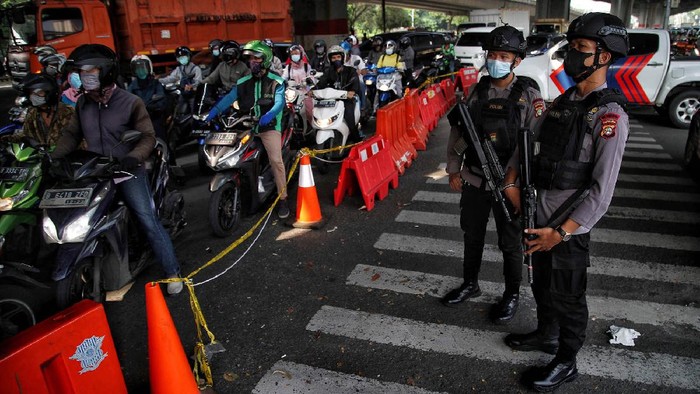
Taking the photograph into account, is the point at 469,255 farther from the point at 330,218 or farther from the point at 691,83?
the point at 691,83

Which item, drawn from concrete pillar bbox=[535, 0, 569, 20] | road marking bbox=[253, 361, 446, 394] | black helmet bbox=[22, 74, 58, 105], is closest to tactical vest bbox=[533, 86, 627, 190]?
road marking bbox=[253, 361, 446, 394]

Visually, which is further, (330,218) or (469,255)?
(330,218)

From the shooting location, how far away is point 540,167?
2729mm

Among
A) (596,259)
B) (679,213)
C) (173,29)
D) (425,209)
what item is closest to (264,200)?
(425,209)

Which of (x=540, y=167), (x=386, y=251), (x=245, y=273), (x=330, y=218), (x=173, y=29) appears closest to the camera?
(x=540, y=167)

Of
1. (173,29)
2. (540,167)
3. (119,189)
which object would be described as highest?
(173,29)

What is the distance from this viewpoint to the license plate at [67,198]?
3629 mm

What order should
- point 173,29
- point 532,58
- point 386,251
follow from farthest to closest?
point 173,29, point 532,58, point 386,251

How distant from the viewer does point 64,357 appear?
8.25 ft

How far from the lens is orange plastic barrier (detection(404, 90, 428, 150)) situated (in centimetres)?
909

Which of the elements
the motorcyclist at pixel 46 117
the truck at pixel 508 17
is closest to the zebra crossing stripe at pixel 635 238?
the motorcyclist at pixel 46 117

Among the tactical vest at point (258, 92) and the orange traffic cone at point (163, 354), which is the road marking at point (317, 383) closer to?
the orange traffic cone at point (163, 354)

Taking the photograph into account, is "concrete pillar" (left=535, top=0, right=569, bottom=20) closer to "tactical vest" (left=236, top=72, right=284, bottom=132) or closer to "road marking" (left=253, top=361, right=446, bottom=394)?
"tactical vest" (left=236, top=72, right=284, bottom=132)

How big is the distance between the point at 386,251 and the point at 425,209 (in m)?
1.42
